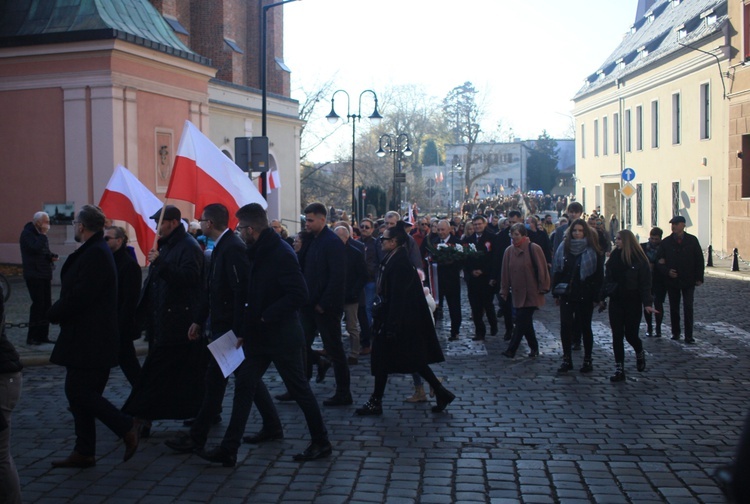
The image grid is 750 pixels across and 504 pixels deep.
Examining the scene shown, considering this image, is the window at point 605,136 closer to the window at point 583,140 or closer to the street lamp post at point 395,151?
the window at point 583,140

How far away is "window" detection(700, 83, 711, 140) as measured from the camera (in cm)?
3547

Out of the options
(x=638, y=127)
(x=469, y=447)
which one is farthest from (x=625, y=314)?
(x=638, y=127)

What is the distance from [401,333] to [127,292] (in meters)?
2.53

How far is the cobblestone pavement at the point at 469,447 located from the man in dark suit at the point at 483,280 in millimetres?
2640

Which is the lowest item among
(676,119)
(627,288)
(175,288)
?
(627,288)

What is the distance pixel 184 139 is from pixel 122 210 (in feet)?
6.29

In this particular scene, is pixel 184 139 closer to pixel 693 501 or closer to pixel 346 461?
pixel 346 461

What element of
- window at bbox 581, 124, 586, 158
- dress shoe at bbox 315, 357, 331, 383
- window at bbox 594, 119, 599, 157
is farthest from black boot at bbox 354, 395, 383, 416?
window at bbox 581, 124, 586, 158

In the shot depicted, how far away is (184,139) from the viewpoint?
8.97m

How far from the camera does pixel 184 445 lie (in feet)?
22.7

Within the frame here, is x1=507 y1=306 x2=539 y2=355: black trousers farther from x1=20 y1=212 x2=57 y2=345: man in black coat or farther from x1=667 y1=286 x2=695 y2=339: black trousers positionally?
x1=20 y1=212 x2=57 y2=345: man in black coat

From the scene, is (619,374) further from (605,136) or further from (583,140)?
(583,140)

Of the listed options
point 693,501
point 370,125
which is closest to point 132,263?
point 693,501

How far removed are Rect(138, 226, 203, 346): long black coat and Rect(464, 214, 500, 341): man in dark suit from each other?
6.64 m
